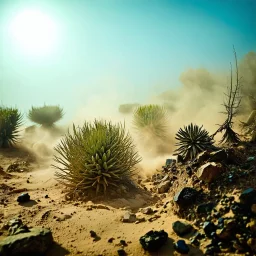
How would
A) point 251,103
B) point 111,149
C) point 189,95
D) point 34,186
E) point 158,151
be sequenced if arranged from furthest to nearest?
point 189,95 → point 251,103 → point 158,151 → point 34,186 → point 111,149

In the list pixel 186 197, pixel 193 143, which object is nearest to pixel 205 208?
pixel 186 197

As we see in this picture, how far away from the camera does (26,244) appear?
10.1ft

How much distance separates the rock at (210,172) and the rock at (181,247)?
4.82 ft

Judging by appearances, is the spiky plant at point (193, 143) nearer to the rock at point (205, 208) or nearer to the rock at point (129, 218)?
the rock at point (205, 208)

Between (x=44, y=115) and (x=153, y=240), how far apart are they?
18.2 meters

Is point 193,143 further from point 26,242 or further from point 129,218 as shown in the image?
point 26,242

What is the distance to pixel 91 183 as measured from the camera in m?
5.39

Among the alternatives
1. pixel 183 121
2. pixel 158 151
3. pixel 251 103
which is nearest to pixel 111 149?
pixel 158 151

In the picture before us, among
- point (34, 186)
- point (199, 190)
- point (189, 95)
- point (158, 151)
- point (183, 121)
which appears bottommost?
point (199, 190)

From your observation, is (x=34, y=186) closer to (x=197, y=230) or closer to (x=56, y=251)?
(x=56, y=251)

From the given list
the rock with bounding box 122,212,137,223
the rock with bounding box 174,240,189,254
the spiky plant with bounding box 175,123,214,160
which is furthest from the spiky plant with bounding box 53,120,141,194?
the rock with bounding box 174,240,189,254

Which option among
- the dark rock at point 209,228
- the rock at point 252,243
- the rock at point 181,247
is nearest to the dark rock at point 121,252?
the rock at point 181,247

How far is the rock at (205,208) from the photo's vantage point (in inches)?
145

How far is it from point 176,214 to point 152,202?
1.17m
